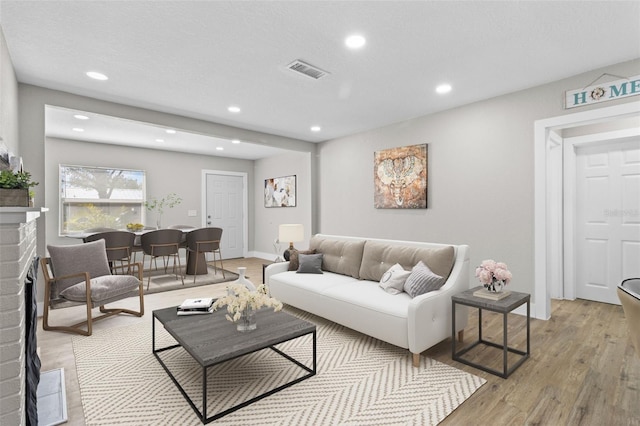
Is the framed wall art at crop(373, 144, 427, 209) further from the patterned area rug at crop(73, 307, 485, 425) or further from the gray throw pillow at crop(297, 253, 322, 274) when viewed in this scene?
the patterned area rug at crop(73, 307, 485, 425)

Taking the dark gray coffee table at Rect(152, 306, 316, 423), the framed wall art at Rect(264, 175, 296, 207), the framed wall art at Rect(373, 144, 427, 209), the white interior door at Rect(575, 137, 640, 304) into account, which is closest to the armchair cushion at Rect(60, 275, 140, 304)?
A: the dark gray coffee table at Rect(152, 306, 316, 423)

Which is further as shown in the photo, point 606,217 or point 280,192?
point 280,192

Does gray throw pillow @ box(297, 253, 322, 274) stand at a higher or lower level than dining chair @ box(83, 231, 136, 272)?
Answer: lower

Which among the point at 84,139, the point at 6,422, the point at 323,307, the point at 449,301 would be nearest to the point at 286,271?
the point at 323,307

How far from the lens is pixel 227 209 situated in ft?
25.3

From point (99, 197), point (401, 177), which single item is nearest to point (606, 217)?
point (401, 177)

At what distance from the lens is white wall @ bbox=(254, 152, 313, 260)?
21.3ft

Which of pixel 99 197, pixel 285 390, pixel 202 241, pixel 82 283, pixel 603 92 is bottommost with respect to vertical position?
pixel 285 390

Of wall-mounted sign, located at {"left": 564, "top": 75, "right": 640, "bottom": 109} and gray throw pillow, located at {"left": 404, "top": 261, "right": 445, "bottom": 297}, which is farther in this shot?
wall-mounted sign, located at {"left": 564, "top": 75, "right": 640, "bottom": 109}

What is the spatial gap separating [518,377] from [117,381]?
9.09 feet

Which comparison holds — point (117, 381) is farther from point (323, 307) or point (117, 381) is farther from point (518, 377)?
point (518, 377)

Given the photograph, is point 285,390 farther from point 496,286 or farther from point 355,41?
point 355,41

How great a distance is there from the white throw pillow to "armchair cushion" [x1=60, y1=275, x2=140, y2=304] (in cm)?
258

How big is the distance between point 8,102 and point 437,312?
3.95m
